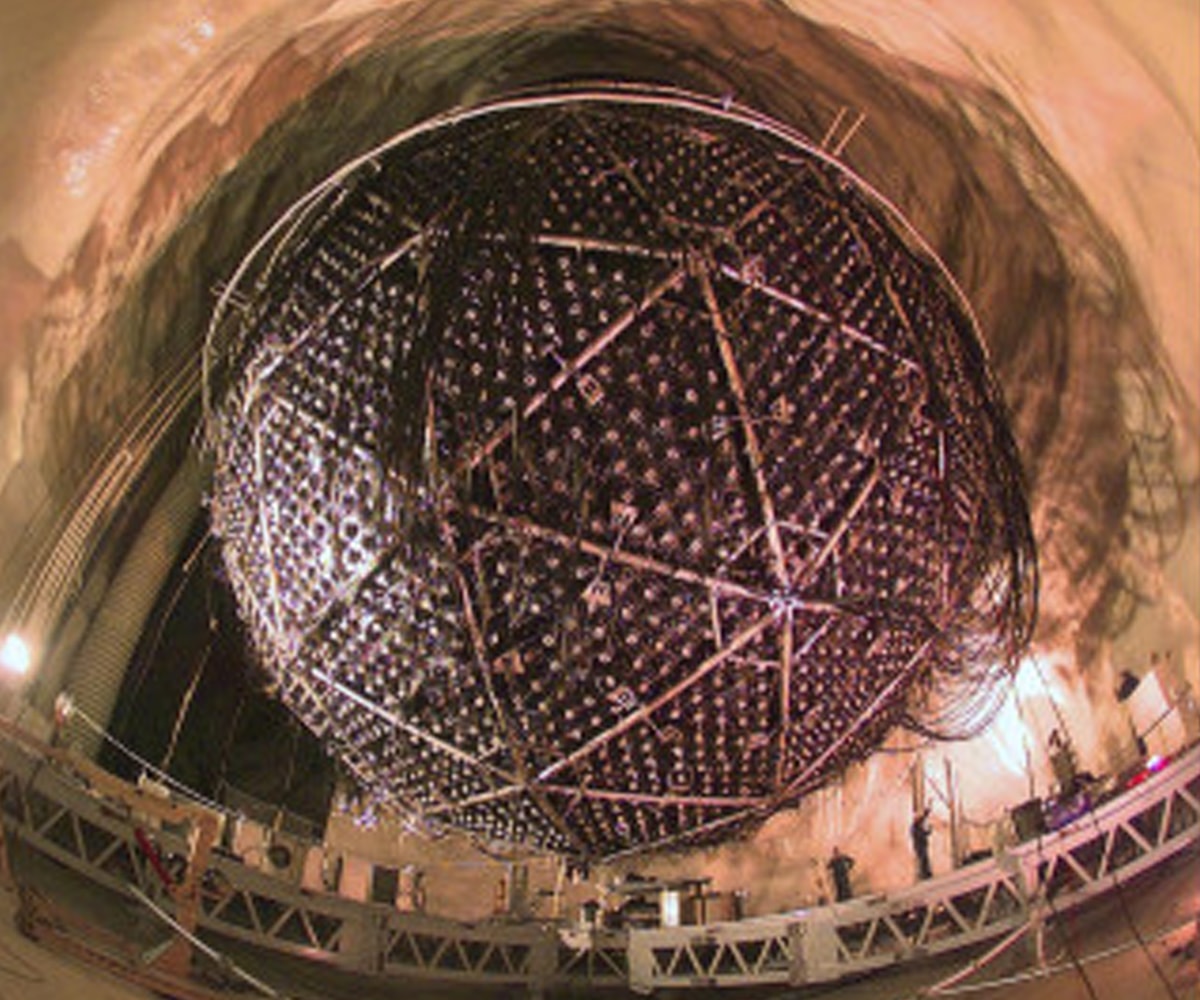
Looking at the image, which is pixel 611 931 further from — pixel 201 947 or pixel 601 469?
pixel 601 469

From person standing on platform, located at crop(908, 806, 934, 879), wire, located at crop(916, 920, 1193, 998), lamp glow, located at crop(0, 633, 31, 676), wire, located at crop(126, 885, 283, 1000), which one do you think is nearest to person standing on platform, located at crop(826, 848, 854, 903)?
person standing on platform, located at crop(908, 806, 934, 879)

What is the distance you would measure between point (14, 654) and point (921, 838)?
0.70 m

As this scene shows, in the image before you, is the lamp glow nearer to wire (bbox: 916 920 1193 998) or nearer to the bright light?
the bright light

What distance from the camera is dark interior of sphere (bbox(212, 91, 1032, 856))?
0.83 meters

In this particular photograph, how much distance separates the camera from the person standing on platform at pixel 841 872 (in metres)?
1.16

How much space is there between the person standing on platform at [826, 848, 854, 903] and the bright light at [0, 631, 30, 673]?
0.65m

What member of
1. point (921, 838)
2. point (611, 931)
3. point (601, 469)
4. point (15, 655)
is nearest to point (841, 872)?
point (921, 838)

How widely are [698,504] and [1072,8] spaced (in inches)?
13.0

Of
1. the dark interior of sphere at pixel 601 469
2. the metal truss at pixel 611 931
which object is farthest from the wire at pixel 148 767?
the dark interior of sphere at pixel 601 469

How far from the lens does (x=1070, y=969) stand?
35.0 inches

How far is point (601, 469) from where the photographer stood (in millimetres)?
828

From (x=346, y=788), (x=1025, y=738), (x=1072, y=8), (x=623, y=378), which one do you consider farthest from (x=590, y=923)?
(x=1072, y=8)

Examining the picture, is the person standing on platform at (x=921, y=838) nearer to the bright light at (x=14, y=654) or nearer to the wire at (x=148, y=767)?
the wire at (x=148, y=767)

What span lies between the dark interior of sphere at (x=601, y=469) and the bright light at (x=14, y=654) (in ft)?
0.52
